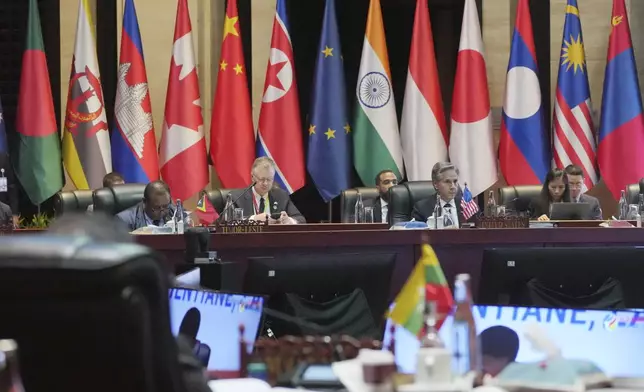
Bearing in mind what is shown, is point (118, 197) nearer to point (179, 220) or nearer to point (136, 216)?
point (136, 216)

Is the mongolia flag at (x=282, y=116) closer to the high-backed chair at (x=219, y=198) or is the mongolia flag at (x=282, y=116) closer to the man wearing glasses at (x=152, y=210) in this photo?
the high-backed chair at (x=219, y=198)

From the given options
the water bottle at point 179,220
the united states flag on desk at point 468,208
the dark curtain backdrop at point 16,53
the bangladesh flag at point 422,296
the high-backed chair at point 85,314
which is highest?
the dark curtain backdrop at point 16,53

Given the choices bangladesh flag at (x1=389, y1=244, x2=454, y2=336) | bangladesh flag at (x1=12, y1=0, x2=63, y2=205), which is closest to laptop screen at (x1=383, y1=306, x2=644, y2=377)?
bangladesh flag at (x1=389, y1=244, x2=454, y2=336)

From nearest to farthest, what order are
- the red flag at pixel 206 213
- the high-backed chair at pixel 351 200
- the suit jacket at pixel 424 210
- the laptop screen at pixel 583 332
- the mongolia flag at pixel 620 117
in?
the laptop screen at pixel 583 332, the red flag at pixel 206 213, the suit jacket at pixel 424 210, the high-backed chair at pixel 351 200, the mongolia flag at pixel 620 117

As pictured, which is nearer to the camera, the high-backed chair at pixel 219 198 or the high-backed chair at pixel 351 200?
the high-backed chair at pixel 219 198

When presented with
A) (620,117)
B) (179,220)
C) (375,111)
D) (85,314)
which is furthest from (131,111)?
(85,314)

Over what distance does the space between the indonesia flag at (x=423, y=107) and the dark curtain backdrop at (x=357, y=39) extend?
0.93 meters

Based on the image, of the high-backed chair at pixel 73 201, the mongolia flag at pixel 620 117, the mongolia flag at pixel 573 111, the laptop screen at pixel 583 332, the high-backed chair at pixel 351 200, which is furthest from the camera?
the mongolia flag at pixel 573 111

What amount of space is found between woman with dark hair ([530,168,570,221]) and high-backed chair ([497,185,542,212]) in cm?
9

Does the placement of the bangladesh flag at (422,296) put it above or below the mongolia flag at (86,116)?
below

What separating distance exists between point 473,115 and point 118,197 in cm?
347

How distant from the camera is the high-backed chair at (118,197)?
6.24 meters

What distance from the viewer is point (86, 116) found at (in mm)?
8547

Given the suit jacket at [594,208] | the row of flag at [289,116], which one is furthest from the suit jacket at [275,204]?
the suit jacket at [594,208]
